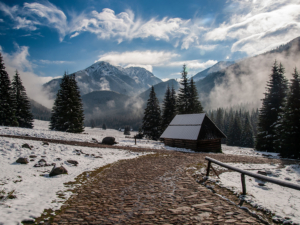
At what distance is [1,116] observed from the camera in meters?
32.9

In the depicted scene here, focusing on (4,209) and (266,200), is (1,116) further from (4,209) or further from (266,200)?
(266,200)

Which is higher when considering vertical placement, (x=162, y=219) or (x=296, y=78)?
(x=296, y=78)

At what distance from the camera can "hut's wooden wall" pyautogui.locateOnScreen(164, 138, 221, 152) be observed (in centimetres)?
2495

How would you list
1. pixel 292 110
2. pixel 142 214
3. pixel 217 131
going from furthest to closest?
pixel 217 131 < pixel 292 110 < pixel 142 214

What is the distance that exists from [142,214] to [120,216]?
0.63 m

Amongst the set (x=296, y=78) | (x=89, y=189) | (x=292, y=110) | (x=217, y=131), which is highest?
(x=296, y=78)

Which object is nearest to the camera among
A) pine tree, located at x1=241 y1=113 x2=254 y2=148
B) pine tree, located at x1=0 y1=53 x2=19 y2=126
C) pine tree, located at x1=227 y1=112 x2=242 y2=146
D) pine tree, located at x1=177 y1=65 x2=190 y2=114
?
pine tree, located at x1=0 y1=53 x2=19 y2=126

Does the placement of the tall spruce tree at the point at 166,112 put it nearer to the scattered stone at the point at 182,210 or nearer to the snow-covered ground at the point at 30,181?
the snow-covered ground at the point at 30,181

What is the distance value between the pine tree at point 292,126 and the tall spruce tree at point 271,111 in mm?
5230

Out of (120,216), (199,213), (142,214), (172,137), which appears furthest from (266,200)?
(172,137)

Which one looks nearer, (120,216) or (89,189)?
(120,216)

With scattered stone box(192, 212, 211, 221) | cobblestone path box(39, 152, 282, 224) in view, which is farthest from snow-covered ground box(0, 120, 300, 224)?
scattered stone box(192, 212, 211, 221)

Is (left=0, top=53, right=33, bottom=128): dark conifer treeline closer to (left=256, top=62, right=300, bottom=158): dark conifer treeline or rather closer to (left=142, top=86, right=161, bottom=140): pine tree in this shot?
(left=142, top=86, right=161, bottom=140): pine tree

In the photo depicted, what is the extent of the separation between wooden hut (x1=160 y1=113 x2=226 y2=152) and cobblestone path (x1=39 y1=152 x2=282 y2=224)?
18.0 m
